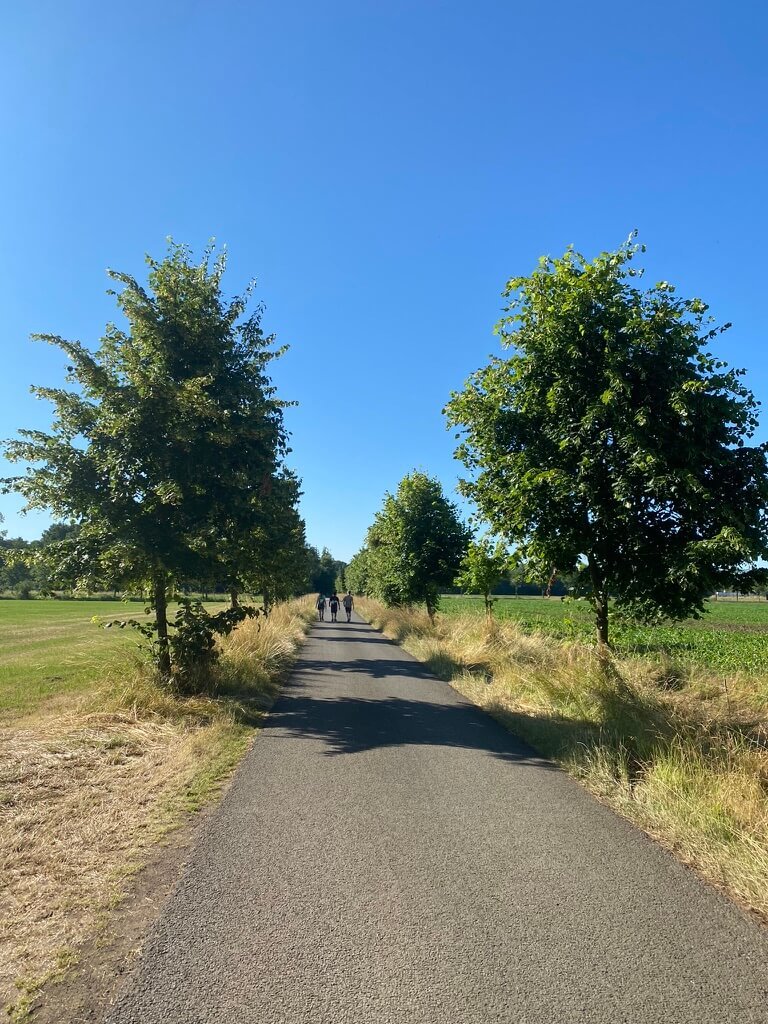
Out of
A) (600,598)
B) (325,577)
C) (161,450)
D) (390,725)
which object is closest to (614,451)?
(600,598)

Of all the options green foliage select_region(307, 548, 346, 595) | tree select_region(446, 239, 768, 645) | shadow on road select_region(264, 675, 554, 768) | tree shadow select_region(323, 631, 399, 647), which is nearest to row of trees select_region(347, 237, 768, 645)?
tree select_region(446, 239, 768, 645)

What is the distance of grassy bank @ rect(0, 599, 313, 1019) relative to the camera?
329cm

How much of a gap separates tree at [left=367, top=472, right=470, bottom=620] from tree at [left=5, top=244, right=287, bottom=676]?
12.9 meters

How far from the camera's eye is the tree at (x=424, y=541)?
888 inches

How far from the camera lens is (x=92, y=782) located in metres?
5.90

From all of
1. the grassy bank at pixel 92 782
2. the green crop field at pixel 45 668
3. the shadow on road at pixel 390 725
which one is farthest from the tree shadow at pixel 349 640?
the shadow on road at pixel 390 725

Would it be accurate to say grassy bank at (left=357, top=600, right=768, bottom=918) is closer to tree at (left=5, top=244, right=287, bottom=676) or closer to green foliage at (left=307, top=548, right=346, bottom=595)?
tree at (left=5, top=244, right=287, bottom=676)

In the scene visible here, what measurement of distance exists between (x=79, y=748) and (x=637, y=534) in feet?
Answer: 25.6

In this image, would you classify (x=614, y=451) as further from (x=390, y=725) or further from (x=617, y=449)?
(x=390, y=725)

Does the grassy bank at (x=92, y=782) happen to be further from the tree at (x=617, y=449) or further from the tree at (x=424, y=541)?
the tree at (x=424, y=541)

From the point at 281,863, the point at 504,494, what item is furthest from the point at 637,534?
the point at 281,863

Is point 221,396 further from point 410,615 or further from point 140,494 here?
point 410,615

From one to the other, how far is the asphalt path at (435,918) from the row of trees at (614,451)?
3850mm

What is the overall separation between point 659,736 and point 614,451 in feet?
12.7
